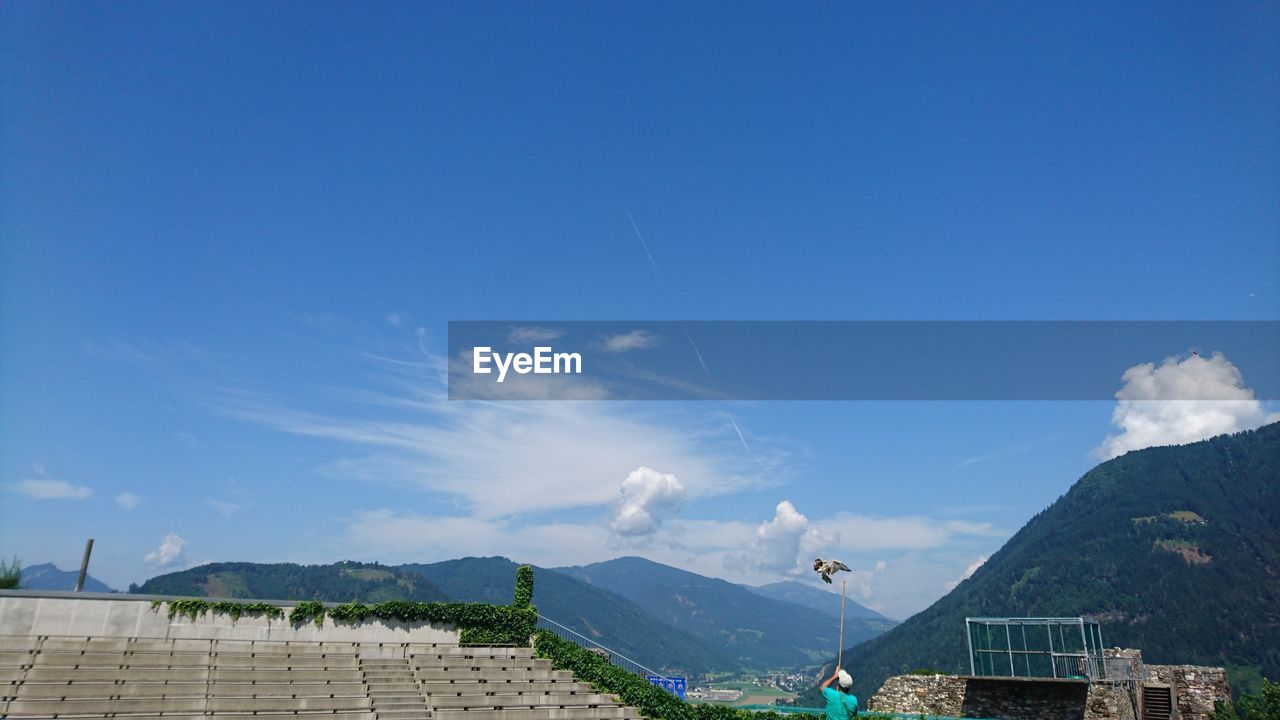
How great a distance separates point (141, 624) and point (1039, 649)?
118 feet

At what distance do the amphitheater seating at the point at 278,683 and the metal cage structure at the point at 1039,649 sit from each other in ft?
50.1

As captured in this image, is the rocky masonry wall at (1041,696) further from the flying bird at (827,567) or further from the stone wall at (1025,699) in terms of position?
the flying bird at (827,567)

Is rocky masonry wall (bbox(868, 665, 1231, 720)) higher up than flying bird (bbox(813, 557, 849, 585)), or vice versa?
flying bird (bbox(813, 557, 849, 585))

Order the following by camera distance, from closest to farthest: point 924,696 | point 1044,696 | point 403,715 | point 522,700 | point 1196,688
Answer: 1. point 403,715
2. point 1196,688
3. point 522,700
4. point 1044,696
5. point 924,696

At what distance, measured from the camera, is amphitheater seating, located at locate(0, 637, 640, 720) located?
2123cm

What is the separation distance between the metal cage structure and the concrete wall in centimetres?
2360

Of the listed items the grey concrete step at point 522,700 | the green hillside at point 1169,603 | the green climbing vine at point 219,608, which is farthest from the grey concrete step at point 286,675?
the green hillside at point 1169,603

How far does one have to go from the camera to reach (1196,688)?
25.8 meters

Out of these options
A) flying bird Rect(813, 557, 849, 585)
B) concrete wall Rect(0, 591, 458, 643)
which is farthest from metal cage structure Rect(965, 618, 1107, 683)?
concrete wall Rect(0, 591, 458, 643)

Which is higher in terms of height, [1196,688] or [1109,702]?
[1196,688]

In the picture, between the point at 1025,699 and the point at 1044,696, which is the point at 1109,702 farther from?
the point at 1025,699

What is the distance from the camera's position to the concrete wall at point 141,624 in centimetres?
2516

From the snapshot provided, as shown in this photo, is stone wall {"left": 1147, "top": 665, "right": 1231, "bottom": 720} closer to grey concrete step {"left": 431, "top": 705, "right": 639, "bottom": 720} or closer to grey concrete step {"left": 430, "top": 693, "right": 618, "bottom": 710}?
grey concrete step {"left": 431, "top": 705, "right": 639, "bottom": 720}

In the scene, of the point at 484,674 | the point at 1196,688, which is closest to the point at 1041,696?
the point at 1196,688
